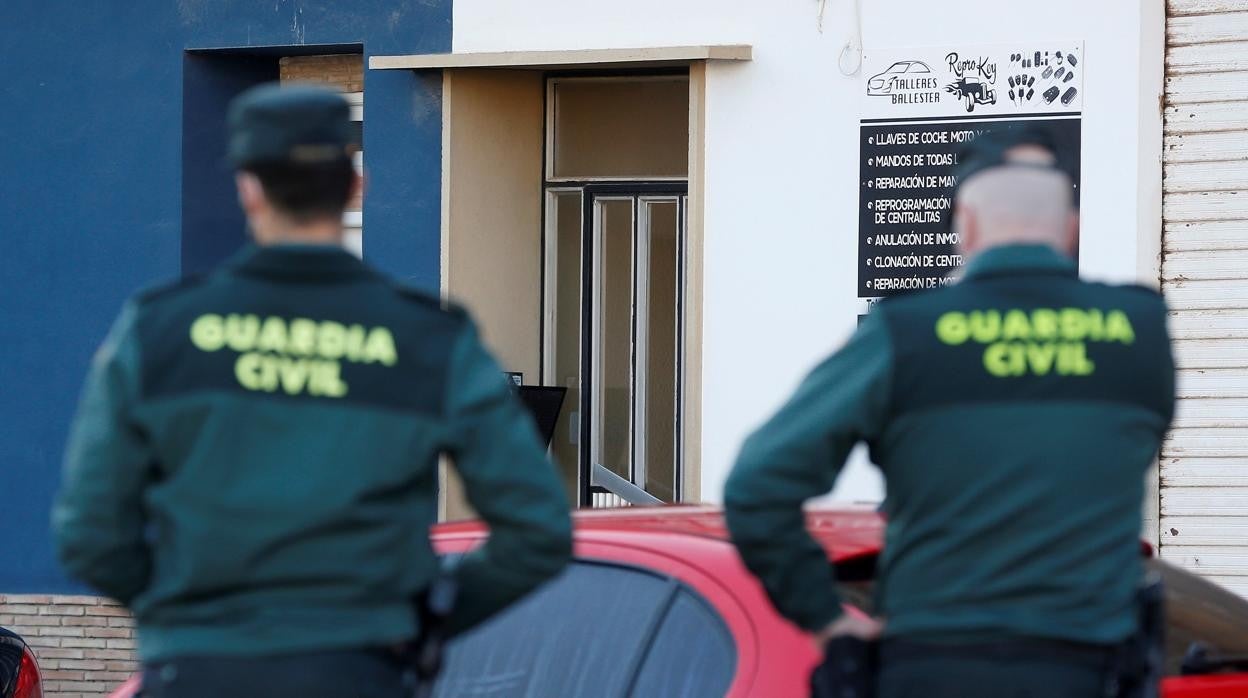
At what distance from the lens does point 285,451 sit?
292 centimetres

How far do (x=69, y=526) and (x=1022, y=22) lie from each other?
22.1 ft

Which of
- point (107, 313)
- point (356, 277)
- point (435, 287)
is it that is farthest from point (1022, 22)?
point (356, 277)

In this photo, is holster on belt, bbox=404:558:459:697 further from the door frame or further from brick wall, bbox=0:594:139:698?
brick wall, bbox=0:594:139:698

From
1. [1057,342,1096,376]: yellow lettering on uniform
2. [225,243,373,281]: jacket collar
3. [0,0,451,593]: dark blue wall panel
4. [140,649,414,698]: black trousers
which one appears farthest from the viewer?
[0,0,451,593]: dark blue wall panel

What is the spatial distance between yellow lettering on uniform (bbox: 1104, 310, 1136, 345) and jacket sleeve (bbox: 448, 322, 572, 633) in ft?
3.14

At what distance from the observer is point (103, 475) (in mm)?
2930

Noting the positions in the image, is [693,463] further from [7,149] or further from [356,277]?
[356,277]


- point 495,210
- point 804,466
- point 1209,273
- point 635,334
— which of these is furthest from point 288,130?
point 635,334

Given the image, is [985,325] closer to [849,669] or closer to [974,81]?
[849,669]

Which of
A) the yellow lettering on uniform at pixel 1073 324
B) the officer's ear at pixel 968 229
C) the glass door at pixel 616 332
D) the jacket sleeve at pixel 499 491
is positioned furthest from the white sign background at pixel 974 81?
the jacket sleeve at pixel 499 491

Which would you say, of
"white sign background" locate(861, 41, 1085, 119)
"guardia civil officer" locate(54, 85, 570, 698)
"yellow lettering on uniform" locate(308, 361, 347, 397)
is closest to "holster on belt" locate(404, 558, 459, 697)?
"guardia civil officer" locate(54, 85, 570, 698)

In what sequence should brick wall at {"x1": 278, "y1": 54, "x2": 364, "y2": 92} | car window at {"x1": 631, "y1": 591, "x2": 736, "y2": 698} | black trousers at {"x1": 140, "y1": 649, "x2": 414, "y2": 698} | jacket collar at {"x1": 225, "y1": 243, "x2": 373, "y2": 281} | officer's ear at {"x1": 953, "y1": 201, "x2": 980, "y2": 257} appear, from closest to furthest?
black trousers at {"x1": 140, "y1": 649, "x2": 414, "y2": 698}
jacket collar at {"x1": 225, "y1": 243, "x2": 373, "y2": 281}
officer's ear at {"x1": 953, "y1": 201, "x2": 980, "y2": 257}
car window at {"x1": 631, "y1": 591, "x2": 736, "y2": 698}
brick wall at {"x1": 278, "y1": 54, "x2": 364, "y2": 92}

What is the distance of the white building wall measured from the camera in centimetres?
881

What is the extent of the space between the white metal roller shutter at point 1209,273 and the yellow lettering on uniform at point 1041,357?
19.2 ft
